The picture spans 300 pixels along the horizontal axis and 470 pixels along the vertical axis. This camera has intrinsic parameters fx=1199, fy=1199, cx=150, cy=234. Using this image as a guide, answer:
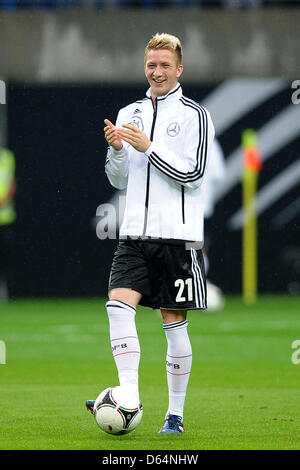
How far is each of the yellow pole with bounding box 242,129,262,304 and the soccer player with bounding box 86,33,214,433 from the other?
1195cm

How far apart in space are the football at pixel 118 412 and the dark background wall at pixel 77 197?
11736 mm

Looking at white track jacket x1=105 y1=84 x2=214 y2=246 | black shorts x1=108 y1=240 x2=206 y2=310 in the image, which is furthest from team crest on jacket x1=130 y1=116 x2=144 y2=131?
black shorts x1=108 y1=240 x2=206 y2=310

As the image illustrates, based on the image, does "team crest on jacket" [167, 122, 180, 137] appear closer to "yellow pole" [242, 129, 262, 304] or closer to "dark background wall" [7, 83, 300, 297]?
"dark background wall" [7, 83, 300, 297]

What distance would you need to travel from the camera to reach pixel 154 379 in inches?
367

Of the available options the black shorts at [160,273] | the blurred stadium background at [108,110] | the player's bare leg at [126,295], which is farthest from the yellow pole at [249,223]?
the player's bare leg at [126,295]

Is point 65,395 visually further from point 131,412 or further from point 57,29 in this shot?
point 57,29

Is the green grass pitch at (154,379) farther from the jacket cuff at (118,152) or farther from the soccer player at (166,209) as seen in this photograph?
the jacket cuff at (118,152)

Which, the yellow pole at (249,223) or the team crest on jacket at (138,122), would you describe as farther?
the yellow pole at (249,223)

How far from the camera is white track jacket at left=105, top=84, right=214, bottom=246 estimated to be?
641 centimetres

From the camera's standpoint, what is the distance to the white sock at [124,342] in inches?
245

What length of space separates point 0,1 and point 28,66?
1281mm

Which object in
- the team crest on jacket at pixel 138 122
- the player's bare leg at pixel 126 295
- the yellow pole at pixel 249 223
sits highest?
the yellow pole at pixel 249 223

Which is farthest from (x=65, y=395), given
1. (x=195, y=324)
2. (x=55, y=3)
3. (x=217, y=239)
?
(x=55, y=3)

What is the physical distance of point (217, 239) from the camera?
18.5 metres
